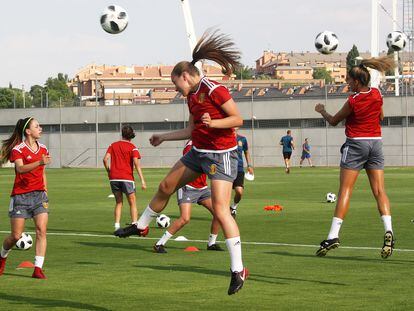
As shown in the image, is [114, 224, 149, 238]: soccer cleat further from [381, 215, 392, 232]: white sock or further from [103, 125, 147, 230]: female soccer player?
[103, 125, 147, 230]: female soccer player

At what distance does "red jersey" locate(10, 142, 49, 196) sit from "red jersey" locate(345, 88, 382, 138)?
402 centimetres

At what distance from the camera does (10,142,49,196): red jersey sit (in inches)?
510

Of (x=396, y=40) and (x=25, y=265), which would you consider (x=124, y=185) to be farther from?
(x=396, y=40)

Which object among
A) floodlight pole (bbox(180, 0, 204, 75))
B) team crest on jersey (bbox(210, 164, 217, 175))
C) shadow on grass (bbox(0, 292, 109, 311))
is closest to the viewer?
shadow on grass (bbox(0, 292, 109, 311))

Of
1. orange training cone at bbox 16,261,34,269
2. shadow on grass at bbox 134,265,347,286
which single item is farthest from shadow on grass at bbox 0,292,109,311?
orange training cone at bbox 16,261,34,269

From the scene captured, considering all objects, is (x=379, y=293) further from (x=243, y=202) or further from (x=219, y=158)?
(x=243, y=202)

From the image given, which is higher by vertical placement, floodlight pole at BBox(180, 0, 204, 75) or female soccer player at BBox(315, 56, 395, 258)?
floodlight pole at BBox(180, 0, 204, 75)

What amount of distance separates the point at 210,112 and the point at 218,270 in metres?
3.25

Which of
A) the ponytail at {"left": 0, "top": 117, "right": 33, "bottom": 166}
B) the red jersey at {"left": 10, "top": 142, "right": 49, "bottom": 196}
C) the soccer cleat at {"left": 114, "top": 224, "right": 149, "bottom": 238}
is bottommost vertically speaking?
the soccer cleat at {"left": 114, "top": 224, "right": 149, "bottom": 238}

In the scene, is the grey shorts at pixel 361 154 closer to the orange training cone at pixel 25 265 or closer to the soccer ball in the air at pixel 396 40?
the orange training cone at pixel 25 265

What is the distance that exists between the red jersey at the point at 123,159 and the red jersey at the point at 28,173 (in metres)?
6.58

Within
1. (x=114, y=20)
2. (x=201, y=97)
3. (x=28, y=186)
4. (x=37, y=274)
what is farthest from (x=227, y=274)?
(x=114, y=20)

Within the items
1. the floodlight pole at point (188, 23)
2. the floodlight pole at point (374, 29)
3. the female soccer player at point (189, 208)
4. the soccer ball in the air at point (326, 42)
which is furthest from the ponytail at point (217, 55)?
the floodlight pole at point (374, 29)

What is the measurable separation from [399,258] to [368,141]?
5.63 ft
